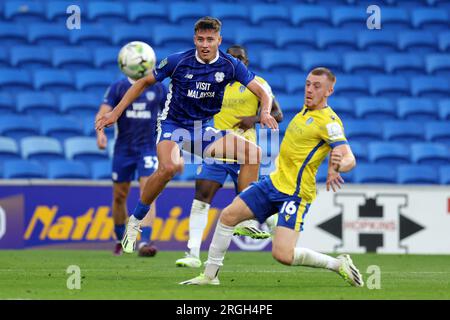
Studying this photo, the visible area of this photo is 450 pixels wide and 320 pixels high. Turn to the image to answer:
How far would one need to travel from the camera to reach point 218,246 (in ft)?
28.2

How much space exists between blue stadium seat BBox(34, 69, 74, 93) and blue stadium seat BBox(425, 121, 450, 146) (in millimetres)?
5726

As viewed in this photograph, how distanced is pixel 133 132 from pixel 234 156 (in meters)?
3.54

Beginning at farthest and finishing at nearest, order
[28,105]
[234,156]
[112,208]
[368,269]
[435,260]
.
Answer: [28,105]
[112,208]
[435,260]
[368,269]
[234,156]

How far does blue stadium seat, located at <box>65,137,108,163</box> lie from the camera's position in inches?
611

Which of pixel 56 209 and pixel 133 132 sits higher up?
pixel 133 132

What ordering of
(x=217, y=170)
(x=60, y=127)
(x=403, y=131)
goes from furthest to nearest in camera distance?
(x=403, y=131), (x=60, y=127), (x=217, y=170)

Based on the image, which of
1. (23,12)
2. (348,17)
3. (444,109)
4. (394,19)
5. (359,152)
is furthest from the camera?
(394,19)

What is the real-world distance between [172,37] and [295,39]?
216 centimetres

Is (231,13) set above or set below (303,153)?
above

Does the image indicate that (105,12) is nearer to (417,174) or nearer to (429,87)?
(429,87)

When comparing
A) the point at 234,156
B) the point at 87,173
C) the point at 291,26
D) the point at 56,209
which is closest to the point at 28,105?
the point at 87,173

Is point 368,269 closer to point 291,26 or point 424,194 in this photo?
point 424,194

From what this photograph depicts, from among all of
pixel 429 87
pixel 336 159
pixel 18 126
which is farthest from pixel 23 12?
pixel 336 159

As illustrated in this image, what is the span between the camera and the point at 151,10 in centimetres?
1828
